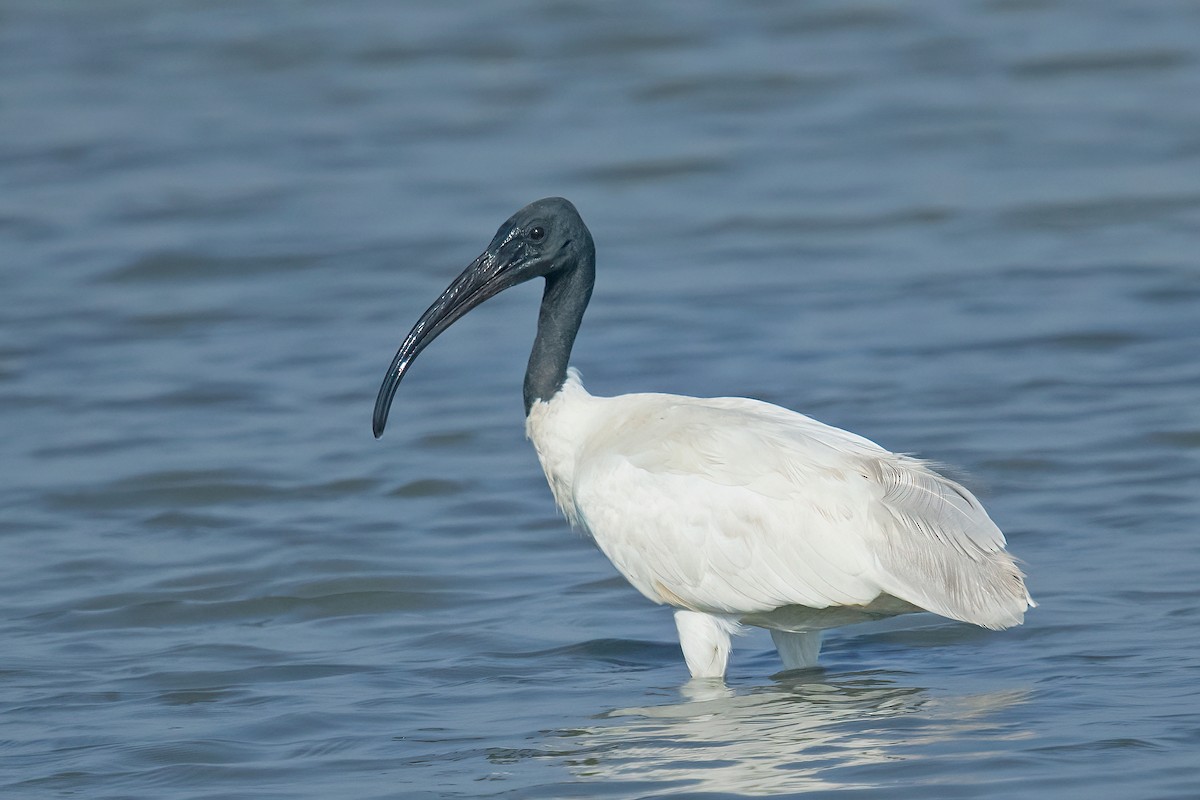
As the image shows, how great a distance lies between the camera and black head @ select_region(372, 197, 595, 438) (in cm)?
801

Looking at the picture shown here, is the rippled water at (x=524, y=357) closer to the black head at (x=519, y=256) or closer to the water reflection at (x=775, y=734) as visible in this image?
the water reflection at (x=775, y=734)

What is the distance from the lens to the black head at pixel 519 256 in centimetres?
801

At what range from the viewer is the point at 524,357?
12.7 m

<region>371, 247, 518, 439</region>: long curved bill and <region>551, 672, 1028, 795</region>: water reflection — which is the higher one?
<region>371, 247, 518, 439</region>: long curved bill

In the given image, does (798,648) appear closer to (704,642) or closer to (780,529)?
(704,642)

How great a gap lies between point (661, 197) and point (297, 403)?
5601mm

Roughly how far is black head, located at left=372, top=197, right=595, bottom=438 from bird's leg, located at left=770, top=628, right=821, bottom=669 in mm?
1719

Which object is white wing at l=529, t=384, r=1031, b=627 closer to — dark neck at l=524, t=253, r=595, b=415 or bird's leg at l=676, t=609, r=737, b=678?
bird's leg at l=676, t=609, r=737, b=678

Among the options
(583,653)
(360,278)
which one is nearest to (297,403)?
(360,278)

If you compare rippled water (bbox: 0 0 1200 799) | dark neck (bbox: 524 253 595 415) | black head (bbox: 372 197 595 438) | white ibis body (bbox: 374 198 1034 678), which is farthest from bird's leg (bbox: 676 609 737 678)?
black head (bbox: 372 197 595 438)

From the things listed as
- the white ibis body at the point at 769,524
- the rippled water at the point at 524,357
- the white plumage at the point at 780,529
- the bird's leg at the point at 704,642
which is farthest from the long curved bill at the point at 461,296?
the bird's leg at the point at 704,642

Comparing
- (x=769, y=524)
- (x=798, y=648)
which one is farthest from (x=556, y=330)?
(x=798, y=648)

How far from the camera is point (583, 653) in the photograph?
7961 mm

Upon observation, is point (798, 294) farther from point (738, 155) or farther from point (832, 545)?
point (832, 545)
